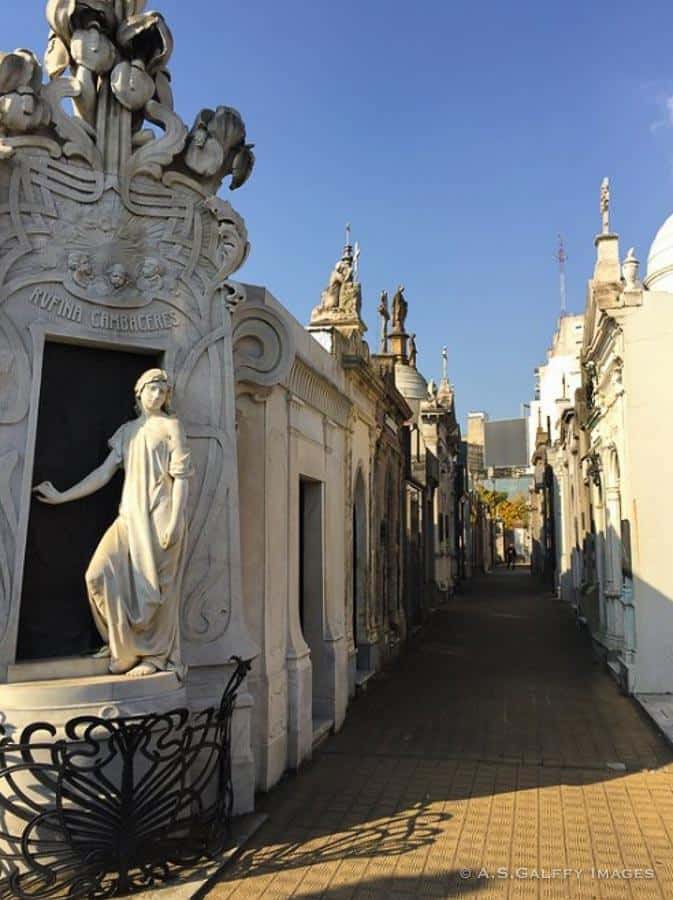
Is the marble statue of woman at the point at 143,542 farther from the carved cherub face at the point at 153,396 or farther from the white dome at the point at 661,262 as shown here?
the white dome at the point at 661,262

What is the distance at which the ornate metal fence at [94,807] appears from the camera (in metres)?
4.03

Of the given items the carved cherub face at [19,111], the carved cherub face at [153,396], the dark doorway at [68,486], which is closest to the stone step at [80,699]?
the dark doorway at [68,486]

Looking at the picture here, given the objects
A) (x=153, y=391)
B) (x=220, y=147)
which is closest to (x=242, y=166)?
(x=220, y=147)

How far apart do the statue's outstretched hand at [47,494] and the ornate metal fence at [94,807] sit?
57.1 inches

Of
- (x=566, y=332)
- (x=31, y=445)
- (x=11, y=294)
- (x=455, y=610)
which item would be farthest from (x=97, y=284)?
(x=566, y=332)

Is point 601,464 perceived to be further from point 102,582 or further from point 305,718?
point 102,582

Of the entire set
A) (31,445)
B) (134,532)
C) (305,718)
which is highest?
(31,445)

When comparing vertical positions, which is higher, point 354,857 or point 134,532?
point 134,532

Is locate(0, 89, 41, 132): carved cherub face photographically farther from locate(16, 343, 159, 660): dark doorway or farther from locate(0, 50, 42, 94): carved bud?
locate(16, 343, 159, 660): dark doorway

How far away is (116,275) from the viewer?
529cm

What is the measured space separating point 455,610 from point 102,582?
19815 millimetres

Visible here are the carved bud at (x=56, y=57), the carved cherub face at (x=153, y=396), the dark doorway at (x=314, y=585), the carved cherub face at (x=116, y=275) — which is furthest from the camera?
the dark doorway at (x=314, y=585)

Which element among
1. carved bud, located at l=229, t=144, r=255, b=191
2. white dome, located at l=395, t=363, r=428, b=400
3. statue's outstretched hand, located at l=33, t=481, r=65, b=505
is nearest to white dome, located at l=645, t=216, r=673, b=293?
carved bud, located at l=229, t=144, r=255, b=191

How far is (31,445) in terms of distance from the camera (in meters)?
4.92
